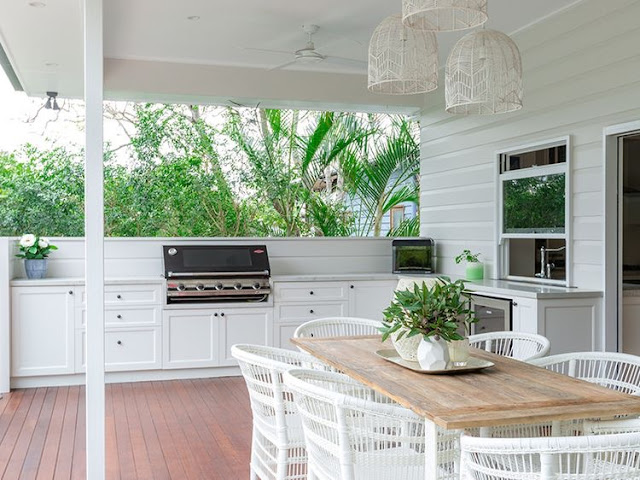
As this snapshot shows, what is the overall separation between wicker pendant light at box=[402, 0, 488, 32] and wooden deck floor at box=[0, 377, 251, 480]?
2.35 metres

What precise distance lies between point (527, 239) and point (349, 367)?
320 centimetres

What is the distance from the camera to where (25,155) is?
8.51 meters

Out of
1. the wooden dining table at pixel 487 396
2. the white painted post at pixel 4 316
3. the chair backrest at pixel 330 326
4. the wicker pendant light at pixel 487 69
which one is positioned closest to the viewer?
the wooden dining table at pixel 487 396

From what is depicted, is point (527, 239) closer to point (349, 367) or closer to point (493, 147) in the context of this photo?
point (493, 147)

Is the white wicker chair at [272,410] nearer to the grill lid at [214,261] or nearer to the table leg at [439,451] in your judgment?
the table leg at [439,451]

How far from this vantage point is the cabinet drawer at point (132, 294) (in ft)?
19.2

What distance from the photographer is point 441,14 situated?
335 cm

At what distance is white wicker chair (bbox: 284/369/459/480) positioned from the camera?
7.08 feet

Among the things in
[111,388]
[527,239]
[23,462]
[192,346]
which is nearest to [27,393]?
[111,388]

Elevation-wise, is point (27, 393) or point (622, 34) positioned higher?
point (622, 34)

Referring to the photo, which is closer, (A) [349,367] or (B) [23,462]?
(A) [349,367]

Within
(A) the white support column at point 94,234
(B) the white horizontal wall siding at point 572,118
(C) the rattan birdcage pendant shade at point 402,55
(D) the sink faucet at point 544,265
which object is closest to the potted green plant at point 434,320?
(C) the rattan birdcage pendant shade at point 402,55

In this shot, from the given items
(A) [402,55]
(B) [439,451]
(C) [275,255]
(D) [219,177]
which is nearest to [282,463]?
(B) [439,451]

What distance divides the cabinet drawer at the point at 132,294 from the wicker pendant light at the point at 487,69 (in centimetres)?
337
